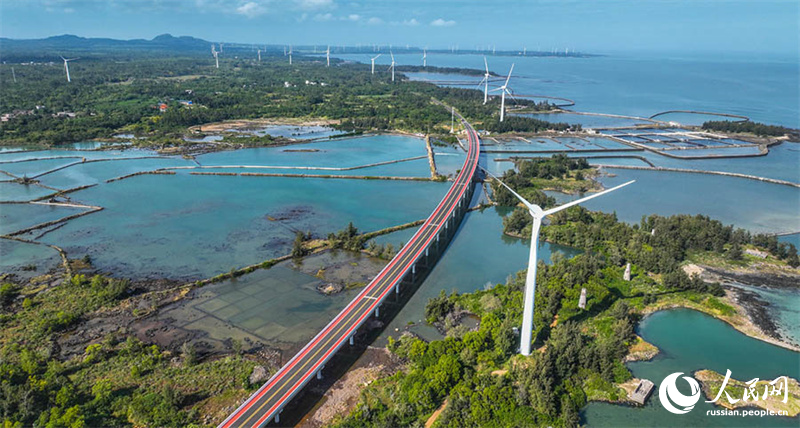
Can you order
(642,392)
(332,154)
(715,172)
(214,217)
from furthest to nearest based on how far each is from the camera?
1. (332,154)
2. (715,172)
3. (214,217)
4. (642,392)

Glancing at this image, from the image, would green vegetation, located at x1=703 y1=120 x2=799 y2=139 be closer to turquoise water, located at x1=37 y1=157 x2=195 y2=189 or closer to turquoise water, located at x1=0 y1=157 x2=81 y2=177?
turquoise water, located at x1=37 y1=157 x2=195 y2=189

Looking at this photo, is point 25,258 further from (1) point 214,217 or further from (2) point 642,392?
(2) point 642,392

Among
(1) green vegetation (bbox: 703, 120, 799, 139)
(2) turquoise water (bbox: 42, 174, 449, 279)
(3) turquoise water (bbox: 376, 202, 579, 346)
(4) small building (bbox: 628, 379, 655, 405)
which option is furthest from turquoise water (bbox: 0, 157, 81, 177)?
(1) green vegetation (bbox: 703, 120, 799, 139)

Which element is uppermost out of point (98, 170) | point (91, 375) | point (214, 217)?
point (98, 170)

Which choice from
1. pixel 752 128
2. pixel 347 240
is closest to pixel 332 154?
pixel 347 240

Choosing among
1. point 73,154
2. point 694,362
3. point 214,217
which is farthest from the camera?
point 73,154

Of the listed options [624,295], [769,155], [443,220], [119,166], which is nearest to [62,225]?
[119,166]

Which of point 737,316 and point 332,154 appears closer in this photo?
point 737,316

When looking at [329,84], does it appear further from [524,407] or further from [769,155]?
[524,407]
